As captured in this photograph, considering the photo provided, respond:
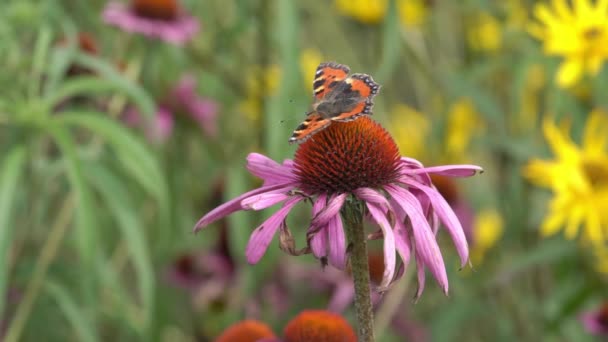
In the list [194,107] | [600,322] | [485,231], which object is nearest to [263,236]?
[600,322]

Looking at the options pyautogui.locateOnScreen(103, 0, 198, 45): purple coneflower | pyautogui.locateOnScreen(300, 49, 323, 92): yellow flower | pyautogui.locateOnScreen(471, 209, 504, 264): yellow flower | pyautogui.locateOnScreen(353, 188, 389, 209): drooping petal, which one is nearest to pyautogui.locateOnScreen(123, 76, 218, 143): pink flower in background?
pyautogui.locateOnScreen(103, 0, 198, 45): purple coneflower

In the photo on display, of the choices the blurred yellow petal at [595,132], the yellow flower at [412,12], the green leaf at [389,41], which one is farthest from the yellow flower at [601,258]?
the yellow flower at [412,12]

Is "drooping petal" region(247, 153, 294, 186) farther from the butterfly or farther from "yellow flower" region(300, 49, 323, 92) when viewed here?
"yellow flower" region(300, 49, 323, 92)

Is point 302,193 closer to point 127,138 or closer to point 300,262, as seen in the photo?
point 127,138

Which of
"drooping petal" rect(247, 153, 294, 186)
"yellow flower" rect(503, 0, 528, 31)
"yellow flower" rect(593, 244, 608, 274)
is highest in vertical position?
"yellow flower" rect(503, 0, 528, 31)

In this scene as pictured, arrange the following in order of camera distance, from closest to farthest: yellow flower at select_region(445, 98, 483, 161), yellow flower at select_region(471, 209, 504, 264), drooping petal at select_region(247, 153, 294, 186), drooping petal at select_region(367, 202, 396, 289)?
1. drooping petal at select_region(367, 202, 396, 289)
2. drooping petal at select_region(247, 153, 294, 186)
3. yellow flower at select_region(471, 209, 504, 264)
4. yellow flower at select_region(445, 98, 483, 161)
